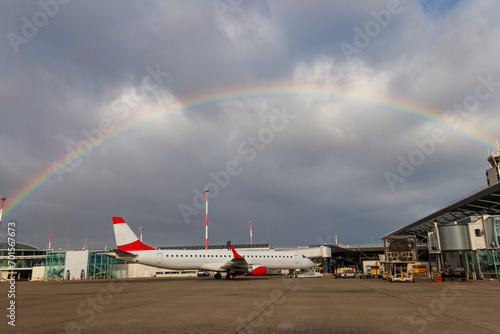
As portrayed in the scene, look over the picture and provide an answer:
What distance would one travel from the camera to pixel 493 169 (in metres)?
78.3

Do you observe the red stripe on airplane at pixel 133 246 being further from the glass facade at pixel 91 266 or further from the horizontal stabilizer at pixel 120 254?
the glass facade at pixel 91 266

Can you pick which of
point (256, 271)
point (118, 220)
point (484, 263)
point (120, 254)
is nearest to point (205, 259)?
point (256, 271)

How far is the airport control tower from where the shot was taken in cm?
7656

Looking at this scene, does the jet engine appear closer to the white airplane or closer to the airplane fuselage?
the white airplane

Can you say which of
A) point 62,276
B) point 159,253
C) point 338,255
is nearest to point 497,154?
point 338,255

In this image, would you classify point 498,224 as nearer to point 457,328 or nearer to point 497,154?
point 457,328

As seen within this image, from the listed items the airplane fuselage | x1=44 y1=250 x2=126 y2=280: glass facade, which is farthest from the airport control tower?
x1=44 y1=250 x2=126 y2=280: glass facade

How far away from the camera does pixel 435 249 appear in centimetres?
4138

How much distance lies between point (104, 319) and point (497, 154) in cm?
9363

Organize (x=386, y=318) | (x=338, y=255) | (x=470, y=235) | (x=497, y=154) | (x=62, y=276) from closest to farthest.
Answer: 1. (x=386, y=318)
2. (x=470, y=235)
3. (x=62, y=276)
4. (x=497, y=154)
5. (x=338, y=255)

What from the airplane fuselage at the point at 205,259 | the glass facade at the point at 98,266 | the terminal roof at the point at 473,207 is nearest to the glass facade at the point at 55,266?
the glass facade at the point at 98,266

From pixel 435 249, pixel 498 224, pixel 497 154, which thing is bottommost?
pixel 435 249

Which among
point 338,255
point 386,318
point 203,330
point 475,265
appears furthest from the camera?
point 338,255

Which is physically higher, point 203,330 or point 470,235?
point 470,235
